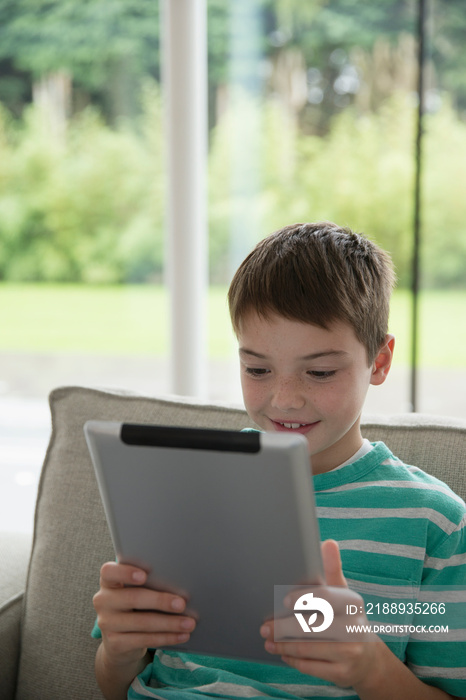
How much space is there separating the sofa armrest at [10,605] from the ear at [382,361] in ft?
2.43

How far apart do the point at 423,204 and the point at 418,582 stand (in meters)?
2.57

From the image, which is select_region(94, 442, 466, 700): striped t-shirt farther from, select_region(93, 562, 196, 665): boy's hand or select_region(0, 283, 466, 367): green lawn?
select_region(0, 283, 466, 367): green lawn

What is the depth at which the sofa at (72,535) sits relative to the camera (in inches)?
51.8

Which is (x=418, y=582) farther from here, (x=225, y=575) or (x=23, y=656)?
(x=23, y=656)

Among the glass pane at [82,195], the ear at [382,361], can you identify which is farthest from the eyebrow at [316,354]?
the glass pane at [82,195]

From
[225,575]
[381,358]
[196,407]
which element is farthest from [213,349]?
[225,575]

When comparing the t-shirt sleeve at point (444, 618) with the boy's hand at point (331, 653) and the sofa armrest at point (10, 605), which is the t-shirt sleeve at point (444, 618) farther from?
the sofa armrest at point (10, 605)

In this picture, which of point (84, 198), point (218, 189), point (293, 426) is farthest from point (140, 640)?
point (84, 198)

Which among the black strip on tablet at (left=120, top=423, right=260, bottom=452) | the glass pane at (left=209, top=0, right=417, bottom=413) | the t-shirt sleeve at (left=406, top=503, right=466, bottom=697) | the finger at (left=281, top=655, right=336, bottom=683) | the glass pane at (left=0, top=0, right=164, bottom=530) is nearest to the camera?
the black strip on tablet at (left=120, top=423, right=260, bottom=452)

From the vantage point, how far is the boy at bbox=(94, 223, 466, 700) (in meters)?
1.05

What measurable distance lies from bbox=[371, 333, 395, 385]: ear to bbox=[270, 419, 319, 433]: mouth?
0.15m

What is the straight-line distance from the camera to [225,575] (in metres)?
0.87

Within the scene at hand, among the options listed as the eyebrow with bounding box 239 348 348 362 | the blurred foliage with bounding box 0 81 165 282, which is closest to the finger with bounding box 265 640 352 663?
the eyebrow with bounding box 239 348 348 362

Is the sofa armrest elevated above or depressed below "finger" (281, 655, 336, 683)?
below
